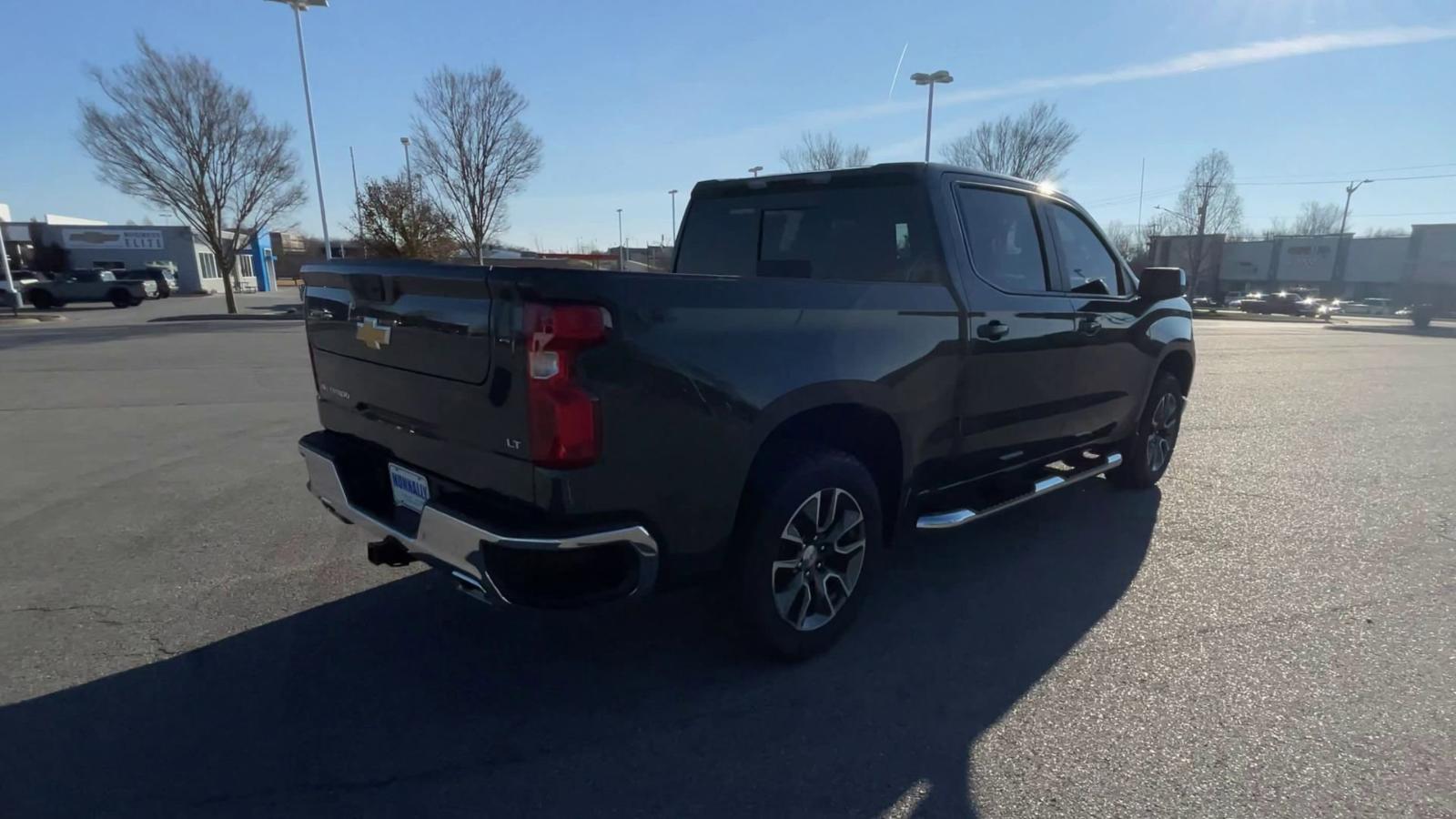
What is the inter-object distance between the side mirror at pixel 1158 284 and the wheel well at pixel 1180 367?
2.33 feet

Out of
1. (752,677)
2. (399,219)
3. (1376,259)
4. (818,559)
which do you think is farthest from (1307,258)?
(752,677)

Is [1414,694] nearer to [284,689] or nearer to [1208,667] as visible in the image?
[1208,667]

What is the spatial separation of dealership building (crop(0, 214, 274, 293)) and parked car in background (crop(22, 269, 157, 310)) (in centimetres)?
1362

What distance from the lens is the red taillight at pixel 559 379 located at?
235cm

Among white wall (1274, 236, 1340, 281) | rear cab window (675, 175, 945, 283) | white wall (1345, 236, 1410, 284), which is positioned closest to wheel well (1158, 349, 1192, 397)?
rear cab window (675, 175, 945, 283)

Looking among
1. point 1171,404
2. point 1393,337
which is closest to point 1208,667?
point 1171,404

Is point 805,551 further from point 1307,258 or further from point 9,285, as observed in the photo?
point 1307,258

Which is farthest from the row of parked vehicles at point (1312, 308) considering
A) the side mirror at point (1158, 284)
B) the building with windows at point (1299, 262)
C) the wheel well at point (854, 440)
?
the wheel well at point (854, 440)

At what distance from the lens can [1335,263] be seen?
65.4 meters

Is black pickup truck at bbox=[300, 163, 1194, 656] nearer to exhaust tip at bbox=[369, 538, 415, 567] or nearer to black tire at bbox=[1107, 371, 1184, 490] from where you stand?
exhaust tip at bbox=[369, 538, 415, 567]

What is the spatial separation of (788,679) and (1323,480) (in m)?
5.37

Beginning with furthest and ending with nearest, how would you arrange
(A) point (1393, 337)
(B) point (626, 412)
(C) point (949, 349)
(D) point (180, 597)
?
(A) point (1393, 337), (D) point (180, 597), (C) point (949, 349), (B) point (626, 412)

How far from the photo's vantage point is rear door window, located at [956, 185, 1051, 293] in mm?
3865

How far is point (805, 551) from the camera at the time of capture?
318cm
